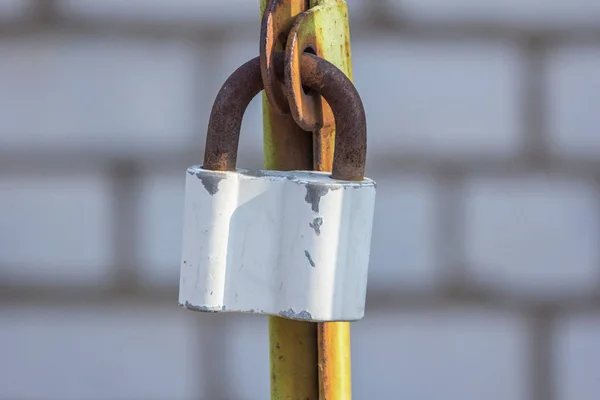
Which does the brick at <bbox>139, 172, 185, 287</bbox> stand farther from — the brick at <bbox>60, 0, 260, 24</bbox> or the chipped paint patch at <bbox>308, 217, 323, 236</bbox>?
the chipped paint patch at <bbox>308, 217, 323, 236</bbox>

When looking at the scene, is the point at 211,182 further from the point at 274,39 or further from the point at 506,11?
the point at 506,11

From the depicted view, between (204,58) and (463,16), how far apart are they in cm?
33

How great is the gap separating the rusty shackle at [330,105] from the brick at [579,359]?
66cm

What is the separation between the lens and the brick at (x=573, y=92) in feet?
2.79

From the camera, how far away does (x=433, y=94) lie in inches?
32.9

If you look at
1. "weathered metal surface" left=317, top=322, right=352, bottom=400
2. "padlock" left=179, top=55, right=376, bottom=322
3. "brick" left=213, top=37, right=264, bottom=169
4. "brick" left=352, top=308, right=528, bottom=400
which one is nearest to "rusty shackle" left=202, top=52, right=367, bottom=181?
"padlock" left=179, top=55, right=376, bottom=322

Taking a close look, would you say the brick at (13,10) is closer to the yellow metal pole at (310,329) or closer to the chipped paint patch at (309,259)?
the yellow metal pole at (310,329)

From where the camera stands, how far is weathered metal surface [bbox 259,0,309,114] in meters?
0.35

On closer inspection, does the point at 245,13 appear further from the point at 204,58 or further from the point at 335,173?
the point at 335,173

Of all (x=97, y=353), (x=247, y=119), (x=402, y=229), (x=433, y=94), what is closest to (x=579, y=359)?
(x=402, y=229)

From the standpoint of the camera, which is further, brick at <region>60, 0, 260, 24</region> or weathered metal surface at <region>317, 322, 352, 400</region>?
brick at <region>60, 0, 260, 24</region>

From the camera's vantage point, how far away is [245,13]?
32.5 inches

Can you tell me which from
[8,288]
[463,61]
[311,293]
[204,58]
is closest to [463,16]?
[463,61]

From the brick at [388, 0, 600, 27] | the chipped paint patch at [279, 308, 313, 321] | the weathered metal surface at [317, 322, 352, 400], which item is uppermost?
the brick at [388, 0, 600, 27]
